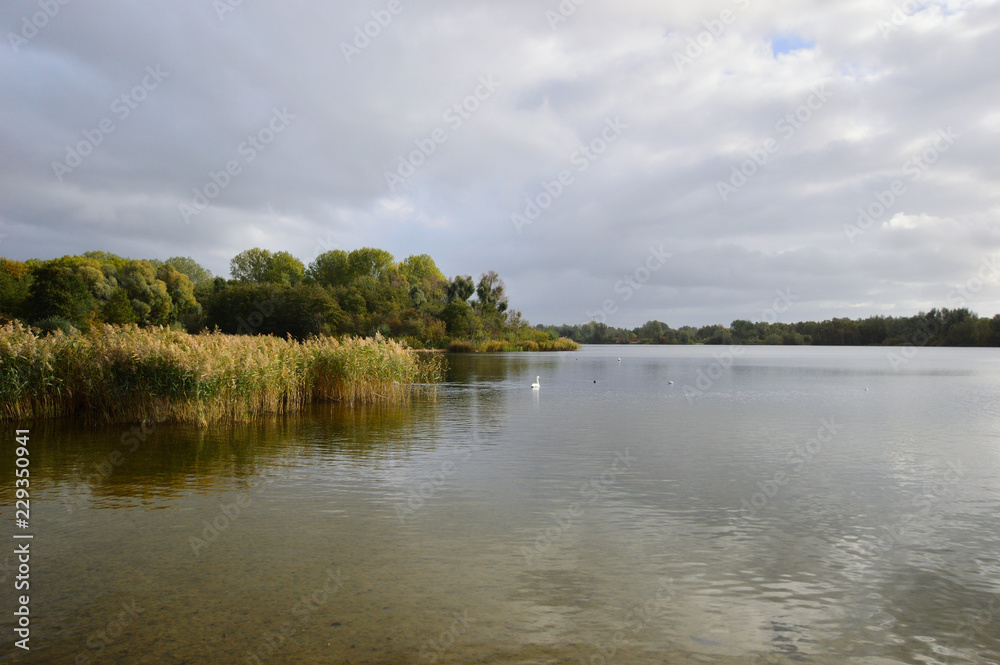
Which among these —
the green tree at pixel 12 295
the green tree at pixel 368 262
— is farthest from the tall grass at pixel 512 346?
the green tree at pixel 12 295

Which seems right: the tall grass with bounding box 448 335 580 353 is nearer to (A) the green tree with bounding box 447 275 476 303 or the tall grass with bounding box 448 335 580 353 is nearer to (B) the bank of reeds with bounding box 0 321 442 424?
(A) the green tree with bounding box 447 275 476 303

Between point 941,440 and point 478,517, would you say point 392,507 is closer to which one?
point 478,517

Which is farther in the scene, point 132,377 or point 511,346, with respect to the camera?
point 511,346

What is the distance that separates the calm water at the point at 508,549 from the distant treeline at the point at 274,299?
44758 mm

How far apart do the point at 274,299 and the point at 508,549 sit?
8389 centimetres

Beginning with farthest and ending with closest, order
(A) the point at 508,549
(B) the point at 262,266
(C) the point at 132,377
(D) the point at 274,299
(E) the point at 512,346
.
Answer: (B) the point at 262,266, (E) the point at 512,346, (D) the point at 274,299, (C) the point at 132,377, (A) the point at 508,549

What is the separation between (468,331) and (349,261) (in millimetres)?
41064

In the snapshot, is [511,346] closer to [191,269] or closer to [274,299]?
[274,299]

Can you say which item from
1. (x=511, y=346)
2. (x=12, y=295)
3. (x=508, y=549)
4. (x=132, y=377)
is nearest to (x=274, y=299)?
(x=12, y=295)

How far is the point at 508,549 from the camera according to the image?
8.05m

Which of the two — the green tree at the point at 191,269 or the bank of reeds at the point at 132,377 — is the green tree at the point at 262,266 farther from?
the bank of reeds at the point at 132,377

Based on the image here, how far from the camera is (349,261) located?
410ft

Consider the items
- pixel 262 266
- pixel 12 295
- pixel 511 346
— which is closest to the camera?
pixel 12 295

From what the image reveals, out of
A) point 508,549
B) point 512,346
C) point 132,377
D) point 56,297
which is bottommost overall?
point 508,549
